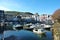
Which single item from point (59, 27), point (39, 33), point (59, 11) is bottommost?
point (39, 33)

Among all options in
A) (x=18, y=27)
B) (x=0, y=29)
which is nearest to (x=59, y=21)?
(x=0, y=29)

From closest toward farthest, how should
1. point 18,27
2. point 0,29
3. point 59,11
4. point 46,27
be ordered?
point 59,11 → point 0,29 → point 46,27 → point 18,27

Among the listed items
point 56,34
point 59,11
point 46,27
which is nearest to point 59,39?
point 56,34

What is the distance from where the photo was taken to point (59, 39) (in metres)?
10.6

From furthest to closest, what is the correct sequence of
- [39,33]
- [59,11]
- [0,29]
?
[39,33]
[0,29]
[59,11]

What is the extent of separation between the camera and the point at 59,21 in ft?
37.9

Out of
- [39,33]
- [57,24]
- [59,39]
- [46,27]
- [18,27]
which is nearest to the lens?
[59,39]

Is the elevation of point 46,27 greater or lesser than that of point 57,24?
lesser

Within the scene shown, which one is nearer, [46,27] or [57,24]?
[57,24]

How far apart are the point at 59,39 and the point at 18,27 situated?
137 ft

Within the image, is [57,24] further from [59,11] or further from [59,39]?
[59,11]

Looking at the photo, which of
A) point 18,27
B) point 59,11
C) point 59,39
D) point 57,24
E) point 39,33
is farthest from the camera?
point 18,27

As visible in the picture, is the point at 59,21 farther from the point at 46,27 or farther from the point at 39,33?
the point at 46,27

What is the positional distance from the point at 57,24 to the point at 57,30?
625 millimetres
